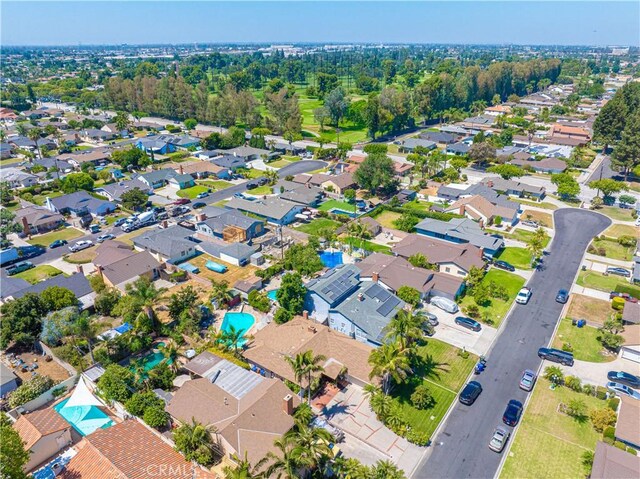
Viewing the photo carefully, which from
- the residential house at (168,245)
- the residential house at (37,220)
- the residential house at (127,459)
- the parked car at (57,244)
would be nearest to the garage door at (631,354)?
the residential house at (127,459)

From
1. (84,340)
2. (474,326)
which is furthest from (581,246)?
(84,340)

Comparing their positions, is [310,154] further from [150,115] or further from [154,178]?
[150,115]

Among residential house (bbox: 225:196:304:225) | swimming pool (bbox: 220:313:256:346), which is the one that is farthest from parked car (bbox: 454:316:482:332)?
residential house (bbox: 225:196:304:225)

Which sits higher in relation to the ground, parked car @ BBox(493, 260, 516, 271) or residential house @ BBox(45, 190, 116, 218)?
residential house @ BBox(45, 190, 116, 218)

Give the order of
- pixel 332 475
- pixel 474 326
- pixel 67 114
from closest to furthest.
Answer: pixel 332 475, pixel 474 326, pixel 67 114

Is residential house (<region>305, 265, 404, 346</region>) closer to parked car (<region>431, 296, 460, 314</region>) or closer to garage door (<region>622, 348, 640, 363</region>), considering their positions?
parked car (<region>431, 296, 460, 314</region>)

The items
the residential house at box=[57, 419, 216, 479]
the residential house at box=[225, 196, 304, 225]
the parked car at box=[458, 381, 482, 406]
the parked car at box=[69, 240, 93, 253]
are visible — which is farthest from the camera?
the residential house at box=[225, 196, 304, 225]

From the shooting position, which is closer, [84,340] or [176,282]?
[84,340]
